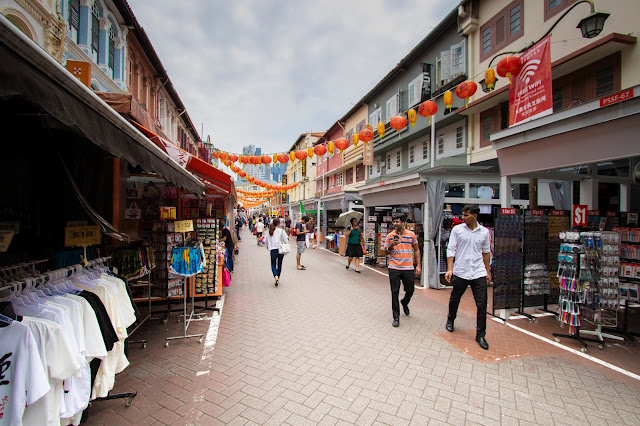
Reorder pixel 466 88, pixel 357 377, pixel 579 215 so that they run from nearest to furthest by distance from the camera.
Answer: pixel 357 377 < pixel 579 215 < pixel 466 88

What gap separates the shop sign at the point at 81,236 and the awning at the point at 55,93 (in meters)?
1.47

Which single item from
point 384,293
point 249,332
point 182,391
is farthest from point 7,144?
point 384,293

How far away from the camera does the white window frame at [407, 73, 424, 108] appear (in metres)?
14.1

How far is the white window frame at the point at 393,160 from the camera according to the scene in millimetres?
17281

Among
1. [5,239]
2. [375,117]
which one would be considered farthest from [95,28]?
[375,117]

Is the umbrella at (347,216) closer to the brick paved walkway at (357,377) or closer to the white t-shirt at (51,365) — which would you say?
the brick paved walkway at (357,377)

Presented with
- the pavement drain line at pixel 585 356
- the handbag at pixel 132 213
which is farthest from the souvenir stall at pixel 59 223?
the pavement drain line at pixel 585 356

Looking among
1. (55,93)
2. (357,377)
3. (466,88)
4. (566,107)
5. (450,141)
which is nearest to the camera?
(55,93)

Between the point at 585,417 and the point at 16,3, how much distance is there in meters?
11.4

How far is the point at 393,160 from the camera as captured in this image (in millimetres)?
17969

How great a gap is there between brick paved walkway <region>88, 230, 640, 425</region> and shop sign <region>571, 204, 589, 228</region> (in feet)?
8.58

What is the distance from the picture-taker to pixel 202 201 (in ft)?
23.7

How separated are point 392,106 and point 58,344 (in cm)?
1748

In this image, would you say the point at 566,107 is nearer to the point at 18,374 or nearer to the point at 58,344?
the point at 58,344
